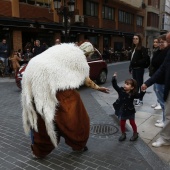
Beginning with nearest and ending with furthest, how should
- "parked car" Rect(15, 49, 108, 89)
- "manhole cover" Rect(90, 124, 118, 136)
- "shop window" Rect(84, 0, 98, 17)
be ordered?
"manhole cover" Rect(90, 124, 118, 136)
"parked car" Rect(15, 49, 108, 89)
"shop window" Rect(84, 0, 98, 17)

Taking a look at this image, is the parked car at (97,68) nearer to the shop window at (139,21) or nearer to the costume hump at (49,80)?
the costume hump at (49,80)

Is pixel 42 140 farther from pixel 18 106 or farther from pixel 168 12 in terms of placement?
pixel 168 12

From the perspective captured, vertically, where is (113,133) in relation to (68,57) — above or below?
below

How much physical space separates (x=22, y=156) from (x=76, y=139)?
92 cm

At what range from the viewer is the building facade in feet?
51.7

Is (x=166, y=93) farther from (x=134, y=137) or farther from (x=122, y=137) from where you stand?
(x=122, y=137)

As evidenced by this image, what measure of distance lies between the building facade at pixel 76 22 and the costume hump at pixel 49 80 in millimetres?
9942

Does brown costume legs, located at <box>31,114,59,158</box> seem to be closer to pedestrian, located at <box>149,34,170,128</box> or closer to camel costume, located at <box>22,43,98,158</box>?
camel costume, located at <box>22,43,98,158</box>

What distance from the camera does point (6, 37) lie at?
15.7m

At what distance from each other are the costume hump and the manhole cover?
4.98 feet

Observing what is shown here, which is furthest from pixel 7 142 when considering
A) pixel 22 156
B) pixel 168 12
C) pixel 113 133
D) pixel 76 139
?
pixel 168 12

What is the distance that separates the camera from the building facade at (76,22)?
51.7 feet

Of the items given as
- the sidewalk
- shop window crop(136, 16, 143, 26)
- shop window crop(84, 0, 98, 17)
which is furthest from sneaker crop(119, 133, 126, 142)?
shop window crop(136, 16, 143, 26)

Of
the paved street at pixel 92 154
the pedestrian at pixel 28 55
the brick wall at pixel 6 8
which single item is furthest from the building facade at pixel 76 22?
the paved street at pixel 92 154
